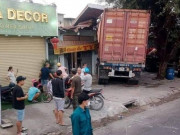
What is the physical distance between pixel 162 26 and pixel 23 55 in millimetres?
9098

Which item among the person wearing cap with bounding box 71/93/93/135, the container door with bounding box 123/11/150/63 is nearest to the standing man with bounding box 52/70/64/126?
the person wearing cap with bounding box 71/93/93/135

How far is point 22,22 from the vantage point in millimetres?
11945

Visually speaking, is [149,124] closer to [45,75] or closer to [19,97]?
[19,97]

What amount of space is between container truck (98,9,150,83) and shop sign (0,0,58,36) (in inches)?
116

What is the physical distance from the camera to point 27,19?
1213cm

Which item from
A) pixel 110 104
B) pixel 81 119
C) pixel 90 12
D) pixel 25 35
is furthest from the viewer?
pixel 90 12

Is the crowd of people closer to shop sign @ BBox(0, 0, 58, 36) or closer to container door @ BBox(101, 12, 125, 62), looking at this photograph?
shop sign @ BBox(0, 0, 58, 36)

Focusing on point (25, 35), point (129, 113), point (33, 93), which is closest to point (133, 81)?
point (129, 113)

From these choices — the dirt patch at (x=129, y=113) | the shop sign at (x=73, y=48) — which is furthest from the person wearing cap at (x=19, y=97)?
the shop sign at (x=73, y=48)

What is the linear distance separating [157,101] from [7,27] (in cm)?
736

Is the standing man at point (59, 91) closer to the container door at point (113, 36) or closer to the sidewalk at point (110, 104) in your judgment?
the sidewalk at point (110, 104)

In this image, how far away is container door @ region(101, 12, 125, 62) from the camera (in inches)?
566

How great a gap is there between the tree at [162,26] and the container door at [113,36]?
7.28ft

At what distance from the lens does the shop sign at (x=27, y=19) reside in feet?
37.1
